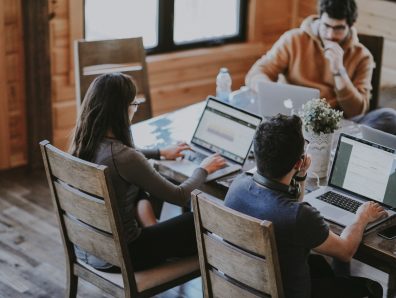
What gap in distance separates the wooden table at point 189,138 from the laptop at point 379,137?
26cm

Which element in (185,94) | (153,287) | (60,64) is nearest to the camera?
(153,287)

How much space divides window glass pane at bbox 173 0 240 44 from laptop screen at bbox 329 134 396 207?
2.49 meters

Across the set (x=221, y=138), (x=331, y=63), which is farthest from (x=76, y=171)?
(x=331, y=63)

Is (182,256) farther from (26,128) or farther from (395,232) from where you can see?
(26,128)

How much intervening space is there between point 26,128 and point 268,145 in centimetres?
256

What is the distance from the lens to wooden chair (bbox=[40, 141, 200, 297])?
2.62 metres

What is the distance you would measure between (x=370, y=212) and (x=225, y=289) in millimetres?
577

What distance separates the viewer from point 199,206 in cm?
242

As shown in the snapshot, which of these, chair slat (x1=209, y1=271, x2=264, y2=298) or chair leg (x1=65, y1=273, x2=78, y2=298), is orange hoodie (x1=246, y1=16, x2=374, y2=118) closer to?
chair leg (x1=65, y1=273, x2=78, y2=298)

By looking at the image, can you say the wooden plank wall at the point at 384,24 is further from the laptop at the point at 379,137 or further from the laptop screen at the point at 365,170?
the laptop screen at the point at 365,170

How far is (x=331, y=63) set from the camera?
154 inches

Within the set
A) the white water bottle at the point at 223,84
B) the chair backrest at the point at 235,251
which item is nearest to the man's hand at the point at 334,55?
the white water bottle at the point at 223,84

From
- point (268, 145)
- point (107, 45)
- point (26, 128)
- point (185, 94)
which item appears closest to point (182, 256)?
A: point (268, 145)

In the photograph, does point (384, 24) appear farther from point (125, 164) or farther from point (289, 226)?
point (289, 226)
